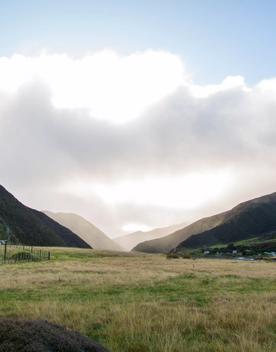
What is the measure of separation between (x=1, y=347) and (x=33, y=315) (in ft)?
25.4

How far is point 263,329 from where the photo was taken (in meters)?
12.0

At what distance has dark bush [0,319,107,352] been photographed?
6.68 metres

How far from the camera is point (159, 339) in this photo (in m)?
10.3

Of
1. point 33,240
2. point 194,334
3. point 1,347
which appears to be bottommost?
point 194,334

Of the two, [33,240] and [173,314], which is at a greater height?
[33,240]

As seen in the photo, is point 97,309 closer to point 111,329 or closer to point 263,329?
point 111,329

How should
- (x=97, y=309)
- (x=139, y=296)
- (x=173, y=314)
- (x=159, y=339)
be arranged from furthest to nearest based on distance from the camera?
(x=139, y=296) < (x=97, y=309) < (x=173, y=314) < (x=159, y=339)

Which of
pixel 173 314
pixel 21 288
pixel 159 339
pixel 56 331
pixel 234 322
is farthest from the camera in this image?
pixel 21 288

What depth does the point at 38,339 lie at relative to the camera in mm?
6934

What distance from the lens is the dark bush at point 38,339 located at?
6676mm

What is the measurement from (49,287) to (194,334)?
16.0 meters

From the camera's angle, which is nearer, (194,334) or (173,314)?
(194,334)

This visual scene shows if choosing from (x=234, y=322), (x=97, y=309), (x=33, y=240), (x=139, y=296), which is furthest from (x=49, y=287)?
(x=33, y=240)

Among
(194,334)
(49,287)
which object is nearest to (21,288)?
(49,287)
